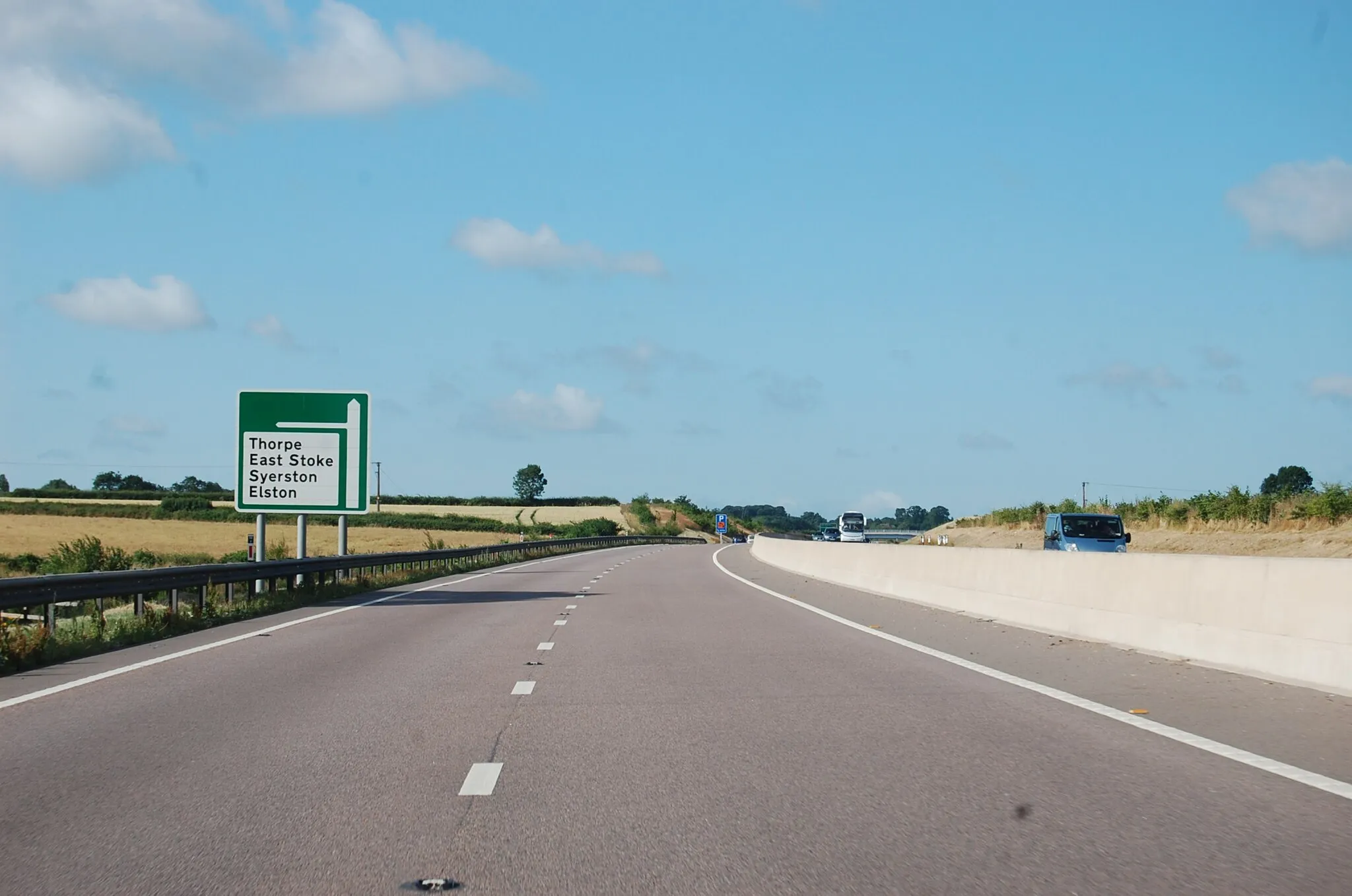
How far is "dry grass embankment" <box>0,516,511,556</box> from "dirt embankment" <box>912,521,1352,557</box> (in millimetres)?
31603

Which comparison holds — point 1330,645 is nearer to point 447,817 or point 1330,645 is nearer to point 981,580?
point 447,817

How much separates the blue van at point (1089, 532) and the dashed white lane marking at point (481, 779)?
28.4m

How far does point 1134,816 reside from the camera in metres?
7.23

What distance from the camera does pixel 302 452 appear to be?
104 ft

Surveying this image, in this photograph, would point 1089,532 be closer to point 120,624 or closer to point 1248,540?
point 1248,540

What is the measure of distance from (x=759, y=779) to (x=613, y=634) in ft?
34.1

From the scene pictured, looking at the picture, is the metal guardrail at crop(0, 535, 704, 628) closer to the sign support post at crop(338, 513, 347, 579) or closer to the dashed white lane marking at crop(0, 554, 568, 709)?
the sign support post at crop(338, 513, 347, 579)

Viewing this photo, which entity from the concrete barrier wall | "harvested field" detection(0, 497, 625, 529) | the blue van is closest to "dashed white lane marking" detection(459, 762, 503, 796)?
the concrete barrier wall

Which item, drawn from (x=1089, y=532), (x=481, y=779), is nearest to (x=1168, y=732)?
(x=481, y=779)

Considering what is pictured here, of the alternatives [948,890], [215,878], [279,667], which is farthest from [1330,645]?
[279,667]

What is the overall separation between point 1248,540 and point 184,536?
2475 inches

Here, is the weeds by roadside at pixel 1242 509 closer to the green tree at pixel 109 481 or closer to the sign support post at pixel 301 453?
the sign support post at pixel 301 453

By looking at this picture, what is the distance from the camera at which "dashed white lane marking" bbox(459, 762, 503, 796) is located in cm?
795

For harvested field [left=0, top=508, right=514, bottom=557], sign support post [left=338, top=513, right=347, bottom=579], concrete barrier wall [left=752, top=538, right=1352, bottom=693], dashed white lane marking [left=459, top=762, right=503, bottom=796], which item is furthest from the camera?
harvested field [left=0, top=508, right=514, bottom=557]
